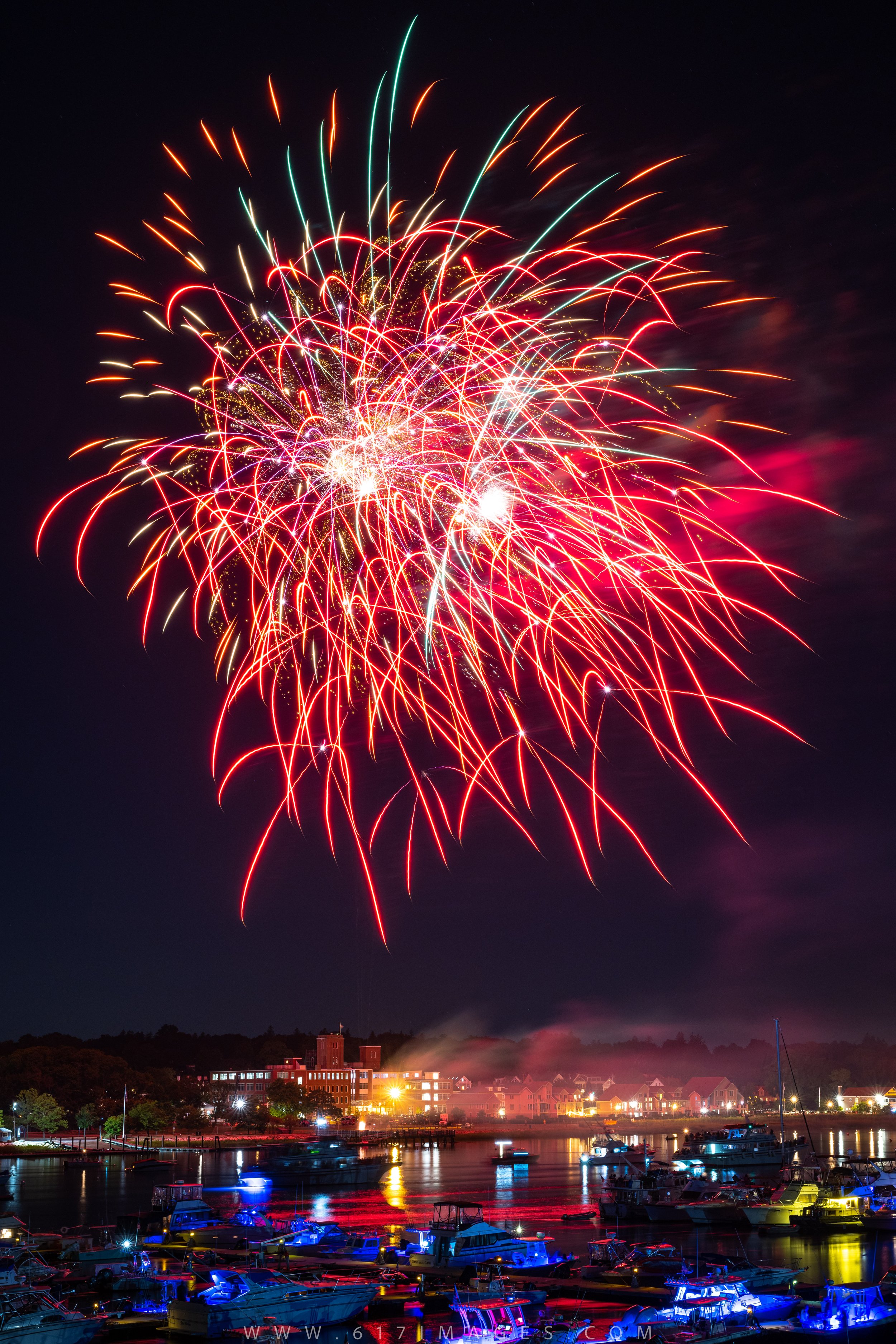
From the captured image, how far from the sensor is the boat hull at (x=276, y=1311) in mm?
27172

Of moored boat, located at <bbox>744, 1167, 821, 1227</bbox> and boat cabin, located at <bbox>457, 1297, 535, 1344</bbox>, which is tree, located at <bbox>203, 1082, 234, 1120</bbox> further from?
boat cabin, located at <bbox>457, 1297, 535, 1344</bbox>

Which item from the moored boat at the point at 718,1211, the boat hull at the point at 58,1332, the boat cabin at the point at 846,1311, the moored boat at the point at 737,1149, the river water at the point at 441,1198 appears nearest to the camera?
the boat hull at the point at 58,1332

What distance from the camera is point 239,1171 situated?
89.1 metres

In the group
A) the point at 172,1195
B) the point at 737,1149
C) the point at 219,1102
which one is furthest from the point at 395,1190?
the point at 219,1102

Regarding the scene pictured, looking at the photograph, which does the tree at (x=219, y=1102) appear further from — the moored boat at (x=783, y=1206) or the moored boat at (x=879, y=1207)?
the moored boat at (x=783, y=1206)

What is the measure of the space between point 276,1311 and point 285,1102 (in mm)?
124248

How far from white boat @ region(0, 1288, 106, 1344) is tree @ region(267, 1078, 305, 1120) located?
405ft

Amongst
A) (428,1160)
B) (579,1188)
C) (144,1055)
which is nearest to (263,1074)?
(144,1055)

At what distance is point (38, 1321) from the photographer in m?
25.5

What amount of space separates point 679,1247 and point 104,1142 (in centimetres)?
9485

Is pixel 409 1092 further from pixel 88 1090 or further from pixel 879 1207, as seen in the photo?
pixel 879 1207

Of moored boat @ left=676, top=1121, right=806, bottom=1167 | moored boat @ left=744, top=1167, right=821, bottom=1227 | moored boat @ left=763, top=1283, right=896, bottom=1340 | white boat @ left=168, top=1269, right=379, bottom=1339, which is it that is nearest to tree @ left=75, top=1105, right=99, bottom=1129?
moored boat @ left=676, top=1121, right=806, bottom=1167

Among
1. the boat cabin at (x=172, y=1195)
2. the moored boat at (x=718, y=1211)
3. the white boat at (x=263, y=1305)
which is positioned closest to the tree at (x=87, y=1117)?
the boat cabin at (x=172, y=1195)

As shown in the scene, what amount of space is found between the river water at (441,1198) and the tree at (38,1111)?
393 inches
